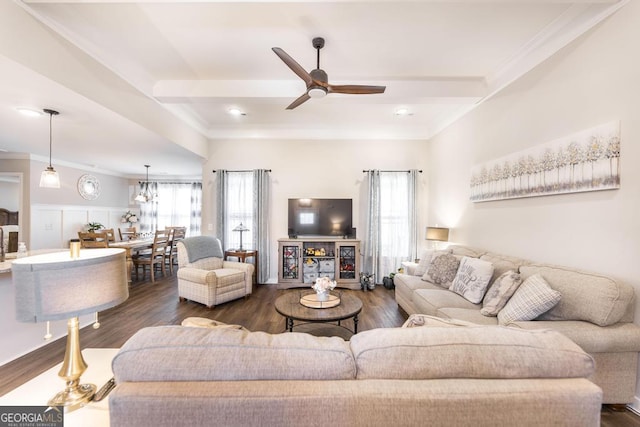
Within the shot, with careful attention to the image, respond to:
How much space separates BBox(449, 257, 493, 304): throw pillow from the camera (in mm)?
2436

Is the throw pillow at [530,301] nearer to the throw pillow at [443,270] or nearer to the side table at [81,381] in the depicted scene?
the throw pillow at [443,270]

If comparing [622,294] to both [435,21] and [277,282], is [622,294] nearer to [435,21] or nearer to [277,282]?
[435,21]

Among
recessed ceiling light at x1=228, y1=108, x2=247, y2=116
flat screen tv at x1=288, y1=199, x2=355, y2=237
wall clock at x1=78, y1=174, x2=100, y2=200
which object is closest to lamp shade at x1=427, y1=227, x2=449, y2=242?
flat screen tv at x1=288, y1=199, x2=355, y2=237

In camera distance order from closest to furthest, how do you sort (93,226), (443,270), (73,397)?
(73,397)
(443,270)
(93,226)

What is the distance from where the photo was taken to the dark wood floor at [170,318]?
210 cm

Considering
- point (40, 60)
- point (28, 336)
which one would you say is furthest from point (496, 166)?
point (28, 336)

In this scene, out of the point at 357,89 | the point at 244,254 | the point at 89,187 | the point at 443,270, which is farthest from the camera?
the point at 89,187

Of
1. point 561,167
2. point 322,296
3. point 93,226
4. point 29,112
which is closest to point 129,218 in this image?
point 93,226

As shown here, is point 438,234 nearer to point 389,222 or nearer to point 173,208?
point 389,222

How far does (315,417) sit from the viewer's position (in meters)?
0.75

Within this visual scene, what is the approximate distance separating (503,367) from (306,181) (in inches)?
168

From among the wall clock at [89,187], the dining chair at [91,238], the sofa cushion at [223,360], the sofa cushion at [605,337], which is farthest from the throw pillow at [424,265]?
the wall clock at [89,187]

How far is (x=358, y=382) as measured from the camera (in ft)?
2.64

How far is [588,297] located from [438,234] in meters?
2.17
